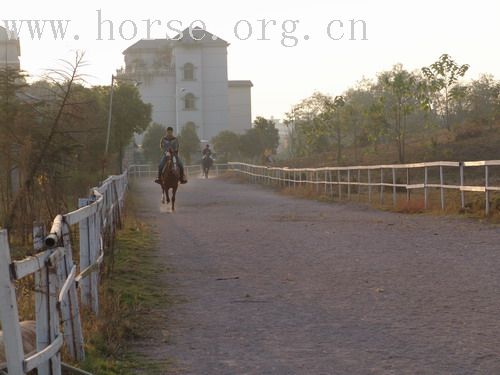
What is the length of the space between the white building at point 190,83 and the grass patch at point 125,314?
362 feet

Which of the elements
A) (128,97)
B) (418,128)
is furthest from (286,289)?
(418,128)

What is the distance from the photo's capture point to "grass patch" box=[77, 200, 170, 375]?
7.39m

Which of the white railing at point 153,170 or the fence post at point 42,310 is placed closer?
the fence post at point 42,310

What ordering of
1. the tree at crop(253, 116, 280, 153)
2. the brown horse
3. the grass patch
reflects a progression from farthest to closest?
the tree at crop(253, 116, 280, 153) → the brown horse → the grass patch

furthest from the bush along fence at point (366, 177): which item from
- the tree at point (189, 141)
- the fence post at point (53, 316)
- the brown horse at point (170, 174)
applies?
the tree at point (189, 141)

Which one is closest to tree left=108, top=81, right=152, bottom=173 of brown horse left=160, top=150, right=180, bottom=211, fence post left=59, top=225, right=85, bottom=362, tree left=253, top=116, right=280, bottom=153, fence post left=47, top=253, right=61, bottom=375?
tree left=253, top=116, right=280, bottom=153

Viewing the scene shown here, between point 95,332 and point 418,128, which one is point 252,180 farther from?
point 95,332

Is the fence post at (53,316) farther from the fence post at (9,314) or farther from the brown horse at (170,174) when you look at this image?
the brown horse at (170,174)

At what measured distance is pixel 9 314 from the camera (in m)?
5.09

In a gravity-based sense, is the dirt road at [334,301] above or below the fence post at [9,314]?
below

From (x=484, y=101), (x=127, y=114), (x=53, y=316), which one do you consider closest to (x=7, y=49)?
(x=127, y=114)

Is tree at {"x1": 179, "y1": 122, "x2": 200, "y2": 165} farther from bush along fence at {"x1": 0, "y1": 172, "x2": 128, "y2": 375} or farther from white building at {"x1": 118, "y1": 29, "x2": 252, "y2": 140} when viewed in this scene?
bush along fence at {"x1": 0, "y1": 172, "x2": 128, "y2": 375}

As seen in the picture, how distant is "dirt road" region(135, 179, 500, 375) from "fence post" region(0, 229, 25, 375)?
2176 millimetres

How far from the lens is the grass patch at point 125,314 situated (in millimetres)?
7391
